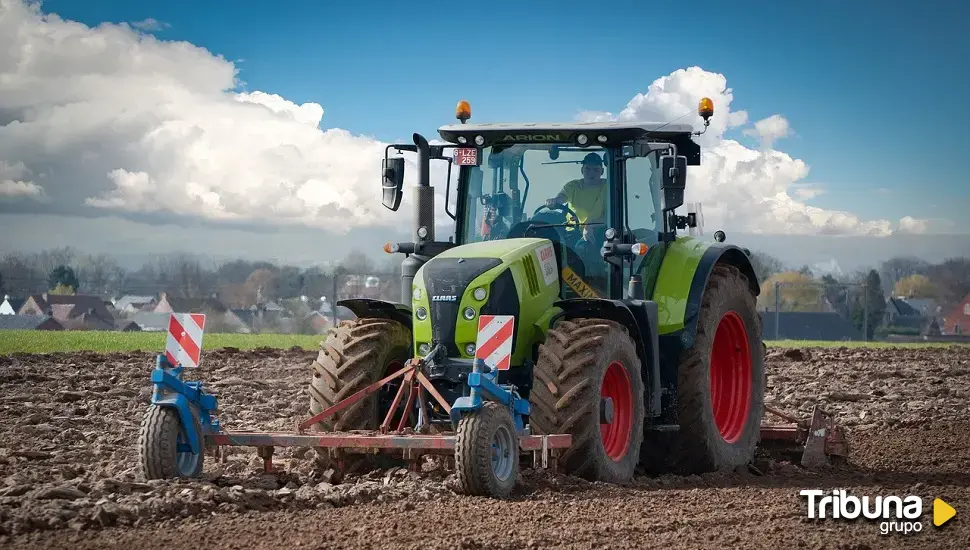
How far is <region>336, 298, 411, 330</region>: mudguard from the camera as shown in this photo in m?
9.27

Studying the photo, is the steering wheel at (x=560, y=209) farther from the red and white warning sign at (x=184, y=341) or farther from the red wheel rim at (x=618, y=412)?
the red and white warning sign at (x=184, y=341)

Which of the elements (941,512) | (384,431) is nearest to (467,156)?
(384,431)

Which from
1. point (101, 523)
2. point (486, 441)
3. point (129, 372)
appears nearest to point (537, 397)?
point (486, 441)

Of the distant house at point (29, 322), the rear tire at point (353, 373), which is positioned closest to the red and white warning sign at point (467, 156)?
the rear tire at point (353, 373)

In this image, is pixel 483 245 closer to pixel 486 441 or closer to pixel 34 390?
pixel 486 441

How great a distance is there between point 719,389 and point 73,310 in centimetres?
2743

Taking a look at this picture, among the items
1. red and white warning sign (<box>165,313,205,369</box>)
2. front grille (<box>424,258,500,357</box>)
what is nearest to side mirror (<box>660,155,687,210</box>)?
front grille (<box>424,258,500,357</box>)

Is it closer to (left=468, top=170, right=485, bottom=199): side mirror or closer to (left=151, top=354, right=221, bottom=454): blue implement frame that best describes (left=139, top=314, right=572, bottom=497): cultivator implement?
(left=151, top=354, right=221, bottom=454): blue implement frame

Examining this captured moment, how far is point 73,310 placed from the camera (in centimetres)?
3488

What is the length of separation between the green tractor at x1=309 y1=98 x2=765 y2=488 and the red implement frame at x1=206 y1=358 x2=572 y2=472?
21cm

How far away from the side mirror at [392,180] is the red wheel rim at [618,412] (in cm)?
217

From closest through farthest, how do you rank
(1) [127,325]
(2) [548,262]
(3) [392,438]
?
(3) [392,438], (2) [548,262], (1) [127,325]

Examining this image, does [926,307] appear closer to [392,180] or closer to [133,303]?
[133,303]

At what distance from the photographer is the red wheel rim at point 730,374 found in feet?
36.3
